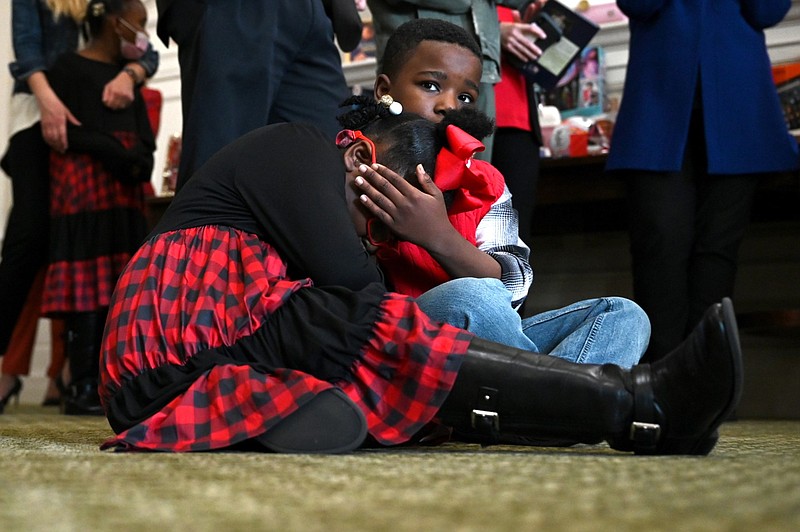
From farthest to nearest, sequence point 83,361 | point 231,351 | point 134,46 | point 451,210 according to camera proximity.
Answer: point 134,46 < point 83,361 < point 451,210 < point 231,351

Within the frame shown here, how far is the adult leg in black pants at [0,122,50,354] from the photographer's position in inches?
89.1

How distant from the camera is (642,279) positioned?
181cm

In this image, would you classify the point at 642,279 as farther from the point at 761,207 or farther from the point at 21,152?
the point at 21,152

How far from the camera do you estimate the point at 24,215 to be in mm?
2266

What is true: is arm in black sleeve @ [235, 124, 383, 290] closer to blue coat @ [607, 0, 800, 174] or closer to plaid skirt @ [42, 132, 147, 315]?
blue coat @ [607, 0, 800, 174]

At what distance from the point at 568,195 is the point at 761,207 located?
16.9 inches

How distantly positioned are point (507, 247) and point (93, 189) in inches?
50.7

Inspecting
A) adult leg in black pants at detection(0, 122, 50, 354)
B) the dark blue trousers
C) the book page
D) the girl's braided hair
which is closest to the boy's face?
the dark blue trousers

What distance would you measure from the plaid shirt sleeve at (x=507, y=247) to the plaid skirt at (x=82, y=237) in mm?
1182

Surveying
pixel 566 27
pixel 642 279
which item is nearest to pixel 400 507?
pixel 642 279

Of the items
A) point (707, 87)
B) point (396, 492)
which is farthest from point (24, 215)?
point (396, 492)

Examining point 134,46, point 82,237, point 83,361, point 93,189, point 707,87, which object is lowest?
point 83,361

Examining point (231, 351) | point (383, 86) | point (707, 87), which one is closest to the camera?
point (231, 351)

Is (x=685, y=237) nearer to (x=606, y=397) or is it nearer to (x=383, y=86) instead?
(x=383, y=86)
